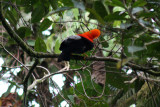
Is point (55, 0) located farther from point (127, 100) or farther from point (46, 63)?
point (46, 63)

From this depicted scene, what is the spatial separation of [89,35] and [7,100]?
121 inches

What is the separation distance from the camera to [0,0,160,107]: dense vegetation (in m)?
1.76

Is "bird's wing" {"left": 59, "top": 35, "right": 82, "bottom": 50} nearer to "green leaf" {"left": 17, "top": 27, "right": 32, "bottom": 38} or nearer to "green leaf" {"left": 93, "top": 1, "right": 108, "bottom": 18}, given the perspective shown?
"green leaf" {"left": 17, "top": 27, "right": 32, "bottom": 38}

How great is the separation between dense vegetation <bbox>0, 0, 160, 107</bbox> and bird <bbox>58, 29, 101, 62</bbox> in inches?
4.5

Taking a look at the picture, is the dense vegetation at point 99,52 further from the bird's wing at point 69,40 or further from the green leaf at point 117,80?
the bird's wing at point 69,40

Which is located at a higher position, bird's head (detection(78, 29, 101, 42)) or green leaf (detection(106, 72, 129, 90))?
bird's head (detection(78, 29, 101, 42))

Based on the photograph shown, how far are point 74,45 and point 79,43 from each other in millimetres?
102

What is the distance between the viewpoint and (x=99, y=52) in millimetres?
3215

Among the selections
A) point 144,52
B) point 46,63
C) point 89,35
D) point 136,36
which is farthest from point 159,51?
point 46,63

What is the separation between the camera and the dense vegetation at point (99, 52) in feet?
5.77

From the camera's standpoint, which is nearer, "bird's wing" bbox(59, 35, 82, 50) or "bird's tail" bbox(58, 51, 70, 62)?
"bird's tail" bbox(58, 51, 70, 62)

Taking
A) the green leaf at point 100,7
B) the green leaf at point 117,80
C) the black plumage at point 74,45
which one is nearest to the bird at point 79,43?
the black plumage at point 74,45

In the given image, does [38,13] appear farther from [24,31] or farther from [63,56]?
[63,56]

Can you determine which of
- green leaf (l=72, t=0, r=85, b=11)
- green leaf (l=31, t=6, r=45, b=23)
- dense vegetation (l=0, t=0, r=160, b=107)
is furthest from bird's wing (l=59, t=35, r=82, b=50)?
green leaf (l=72, t=0, r=85, b=11)
